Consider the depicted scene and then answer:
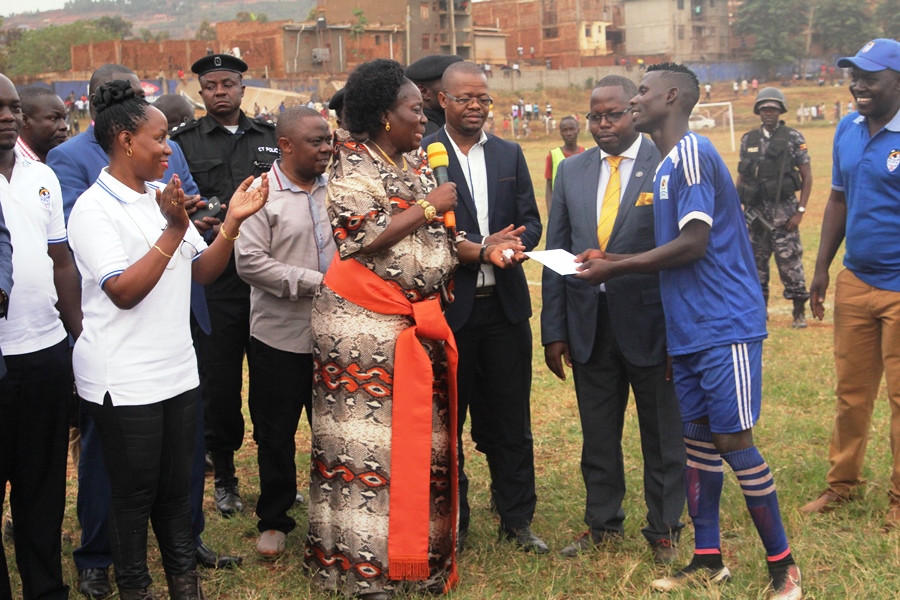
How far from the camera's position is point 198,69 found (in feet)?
18.2

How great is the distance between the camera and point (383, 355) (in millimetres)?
4039

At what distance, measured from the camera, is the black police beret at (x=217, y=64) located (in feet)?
17.8

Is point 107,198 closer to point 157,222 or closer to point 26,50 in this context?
point 157,222

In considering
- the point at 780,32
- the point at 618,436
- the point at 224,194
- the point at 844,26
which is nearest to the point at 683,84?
the point at 618,436

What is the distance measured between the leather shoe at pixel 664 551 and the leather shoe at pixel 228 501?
94.3 inches

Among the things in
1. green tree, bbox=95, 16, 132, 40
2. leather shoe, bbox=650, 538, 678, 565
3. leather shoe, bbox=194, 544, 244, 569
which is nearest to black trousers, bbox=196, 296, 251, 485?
leather shoe, bbox=194, 544, 244, 569

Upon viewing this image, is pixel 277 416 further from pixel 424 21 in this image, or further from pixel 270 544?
pixel 424 21

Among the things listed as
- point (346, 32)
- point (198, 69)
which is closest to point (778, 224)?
point (198, 69)

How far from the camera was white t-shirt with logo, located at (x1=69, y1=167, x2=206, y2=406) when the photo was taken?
3.49m

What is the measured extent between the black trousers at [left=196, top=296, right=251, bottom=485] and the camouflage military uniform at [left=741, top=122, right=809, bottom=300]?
6491 mm

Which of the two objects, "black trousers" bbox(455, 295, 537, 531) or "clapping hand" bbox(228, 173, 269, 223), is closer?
"clapping hand" bbox(228, 173, 269, 223)

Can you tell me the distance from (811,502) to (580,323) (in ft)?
5.74

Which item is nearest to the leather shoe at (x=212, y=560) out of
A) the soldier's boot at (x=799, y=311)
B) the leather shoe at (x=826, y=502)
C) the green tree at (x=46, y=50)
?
the leather shoe at (x=826, y=502)

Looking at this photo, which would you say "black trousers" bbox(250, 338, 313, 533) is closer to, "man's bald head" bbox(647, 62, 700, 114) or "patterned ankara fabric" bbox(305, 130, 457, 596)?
"patterned ankara fabric" bbox(305, 130, 457, 596)
